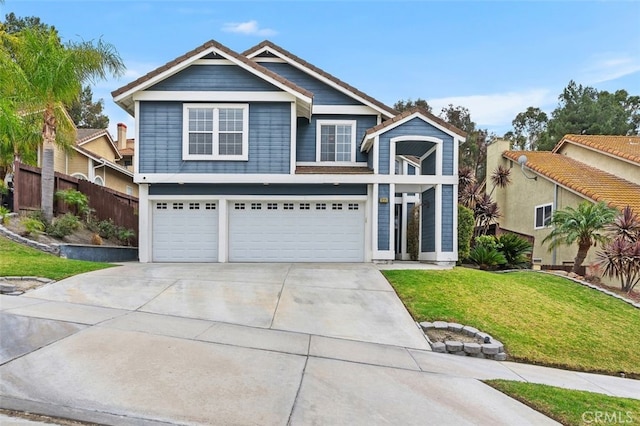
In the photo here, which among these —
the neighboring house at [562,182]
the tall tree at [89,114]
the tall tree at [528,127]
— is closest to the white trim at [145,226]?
the neighboring house at [562,182]

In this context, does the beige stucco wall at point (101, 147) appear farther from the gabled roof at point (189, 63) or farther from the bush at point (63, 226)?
the gabled roof at point (189, 63)

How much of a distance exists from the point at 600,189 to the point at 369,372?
50.4 feet

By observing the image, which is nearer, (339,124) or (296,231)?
(296,231)

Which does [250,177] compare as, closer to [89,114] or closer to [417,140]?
[417,140]

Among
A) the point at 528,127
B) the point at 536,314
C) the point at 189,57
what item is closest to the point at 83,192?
the point at 189,57

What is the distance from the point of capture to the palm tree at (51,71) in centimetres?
1305

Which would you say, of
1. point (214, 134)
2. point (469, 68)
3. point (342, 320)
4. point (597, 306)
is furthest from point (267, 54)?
point (597, 306)

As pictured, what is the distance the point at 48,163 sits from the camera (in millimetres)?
13852

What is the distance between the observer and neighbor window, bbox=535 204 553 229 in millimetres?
18062

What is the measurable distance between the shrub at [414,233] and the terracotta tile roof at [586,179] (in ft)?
19.9

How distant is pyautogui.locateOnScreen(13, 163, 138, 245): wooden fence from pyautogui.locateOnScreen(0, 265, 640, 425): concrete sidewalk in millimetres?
6958

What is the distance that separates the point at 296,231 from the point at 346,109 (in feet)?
17.3

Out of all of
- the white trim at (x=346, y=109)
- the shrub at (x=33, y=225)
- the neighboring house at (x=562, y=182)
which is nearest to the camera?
the shrub at (x=33, y=225)

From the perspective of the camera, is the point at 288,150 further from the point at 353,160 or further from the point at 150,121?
the point at 150,121
